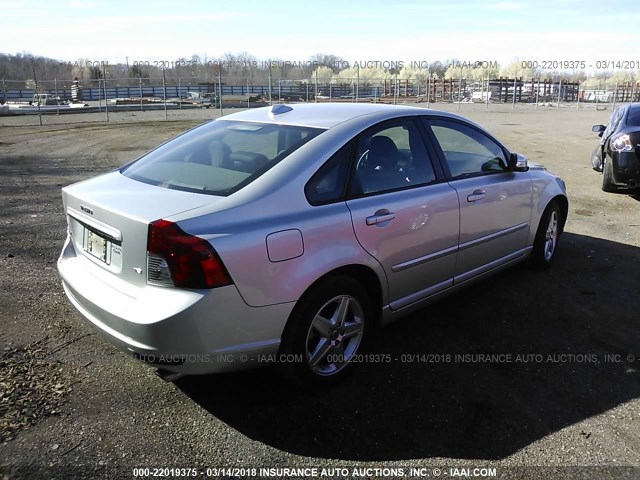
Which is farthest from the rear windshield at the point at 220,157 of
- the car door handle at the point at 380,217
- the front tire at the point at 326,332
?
the front tire at the point at 326,332

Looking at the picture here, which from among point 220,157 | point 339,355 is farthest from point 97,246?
point 339,355

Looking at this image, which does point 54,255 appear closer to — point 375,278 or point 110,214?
point 110,214

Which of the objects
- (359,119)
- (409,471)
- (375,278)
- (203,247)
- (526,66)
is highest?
(526,66)

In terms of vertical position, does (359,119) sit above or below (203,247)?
above

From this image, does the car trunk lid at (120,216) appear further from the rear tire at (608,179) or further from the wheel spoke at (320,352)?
the rear tire at (608,179)

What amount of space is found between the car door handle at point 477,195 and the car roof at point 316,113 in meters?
0.69

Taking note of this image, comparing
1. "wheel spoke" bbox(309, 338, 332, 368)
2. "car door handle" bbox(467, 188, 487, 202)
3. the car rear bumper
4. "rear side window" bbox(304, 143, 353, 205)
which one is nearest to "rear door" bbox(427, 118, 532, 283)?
"car door handle" bbox(467, 188, 487, 202)

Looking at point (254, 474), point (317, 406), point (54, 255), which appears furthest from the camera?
point (54, 255)

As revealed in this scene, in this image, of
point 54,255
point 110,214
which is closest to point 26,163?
point 54,255

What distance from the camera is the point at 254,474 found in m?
2.54

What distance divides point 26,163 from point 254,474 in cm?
1150

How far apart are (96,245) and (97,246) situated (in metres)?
0.02

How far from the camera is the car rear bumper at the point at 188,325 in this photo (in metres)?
2.55

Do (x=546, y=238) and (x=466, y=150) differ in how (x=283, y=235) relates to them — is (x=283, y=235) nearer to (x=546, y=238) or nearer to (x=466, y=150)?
(x=466, y=150)
